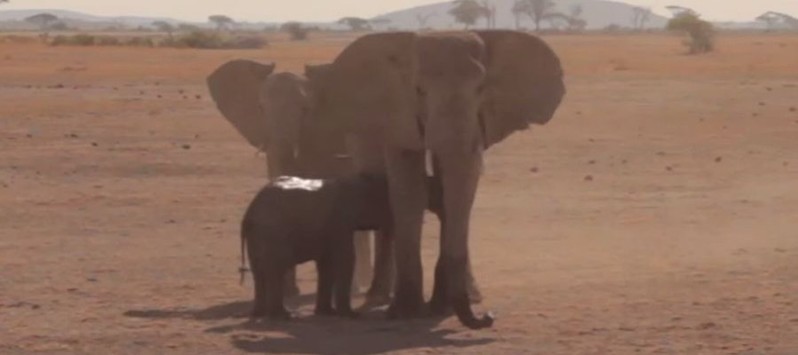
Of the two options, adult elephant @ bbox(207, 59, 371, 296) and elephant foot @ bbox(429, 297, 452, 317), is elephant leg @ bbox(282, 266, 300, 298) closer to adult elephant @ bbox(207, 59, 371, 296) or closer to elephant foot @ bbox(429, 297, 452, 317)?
adult elephant @ bbox(207, 59, 371, 296)

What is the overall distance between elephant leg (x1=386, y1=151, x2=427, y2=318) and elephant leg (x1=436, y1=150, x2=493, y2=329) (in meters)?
0.38

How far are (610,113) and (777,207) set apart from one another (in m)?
14.4

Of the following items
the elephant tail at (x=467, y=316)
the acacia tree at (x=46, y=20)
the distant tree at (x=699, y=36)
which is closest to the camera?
the elephant tail at (x=467, y=316)

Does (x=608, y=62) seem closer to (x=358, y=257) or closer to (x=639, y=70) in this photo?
(x=639, y=70)

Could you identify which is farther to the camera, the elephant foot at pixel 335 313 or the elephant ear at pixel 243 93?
the elephant ear at pixel 243 93

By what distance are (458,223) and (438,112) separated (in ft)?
2.34

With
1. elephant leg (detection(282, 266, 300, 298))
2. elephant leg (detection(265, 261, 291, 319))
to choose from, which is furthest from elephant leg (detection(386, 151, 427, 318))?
elephant leg (detection(282, 266, 300, 298))

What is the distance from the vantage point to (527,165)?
22.3 m

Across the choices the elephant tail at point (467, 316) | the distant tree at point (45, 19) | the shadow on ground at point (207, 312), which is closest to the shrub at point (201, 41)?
the shadow on ground at point (207, 312)

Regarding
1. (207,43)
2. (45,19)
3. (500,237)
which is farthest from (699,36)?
(45,19)

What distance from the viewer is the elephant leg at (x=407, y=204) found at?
10867 millimetres

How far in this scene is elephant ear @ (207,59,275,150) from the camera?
563 inches

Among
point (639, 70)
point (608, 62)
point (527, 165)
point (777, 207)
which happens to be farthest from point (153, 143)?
point (608, 62)

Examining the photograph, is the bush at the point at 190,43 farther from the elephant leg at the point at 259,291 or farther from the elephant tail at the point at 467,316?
the elephant tail at the point at 467,316
